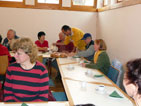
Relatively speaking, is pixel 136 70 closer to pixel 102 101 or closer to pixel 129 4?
pixel 102 101

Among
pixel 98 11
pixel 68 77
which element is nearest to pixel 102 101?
pixel 68 77

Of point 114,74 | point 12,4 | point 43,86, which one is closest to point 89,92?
point 43,86

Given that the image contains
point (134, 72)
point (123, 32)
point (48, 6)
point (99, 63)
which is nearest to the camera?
point (134, 72)

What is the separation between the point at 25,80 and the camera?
1.98 m

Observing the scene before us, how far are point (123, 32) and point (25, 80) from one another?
2.66 m

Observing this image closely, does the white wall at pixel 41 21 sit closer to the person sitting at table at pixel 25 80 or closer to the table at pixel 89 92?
the table at pixel 89 92

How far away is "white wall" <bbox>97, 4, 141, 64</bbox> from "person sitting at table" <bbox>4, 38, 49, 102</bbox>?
196 cm

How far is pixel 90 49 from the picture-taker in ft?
13.4

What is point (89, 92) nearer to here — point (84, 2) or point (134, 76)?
point (134, 76)

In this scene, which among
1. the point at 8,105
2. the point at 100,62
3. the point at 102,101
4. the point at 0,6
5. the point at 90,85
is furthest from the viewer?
the point at 0,6

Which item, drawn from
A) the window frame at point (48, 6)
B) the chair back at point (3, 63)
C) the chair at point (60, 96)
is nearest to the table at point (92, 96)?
the chair at point (60, 96)

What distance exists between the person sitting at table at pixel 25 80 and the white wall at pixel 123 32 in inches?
77.4

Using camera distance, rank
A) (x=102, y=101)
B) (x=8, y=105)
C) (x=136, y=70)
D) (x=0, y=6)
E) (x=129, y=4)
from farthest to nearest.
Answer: (x=0, y=6), (x=129, y=4), (x=102, y=101), (x=8, y=105), (x=136, y=70)

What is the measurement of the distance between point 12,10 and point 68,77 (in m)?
4.45
